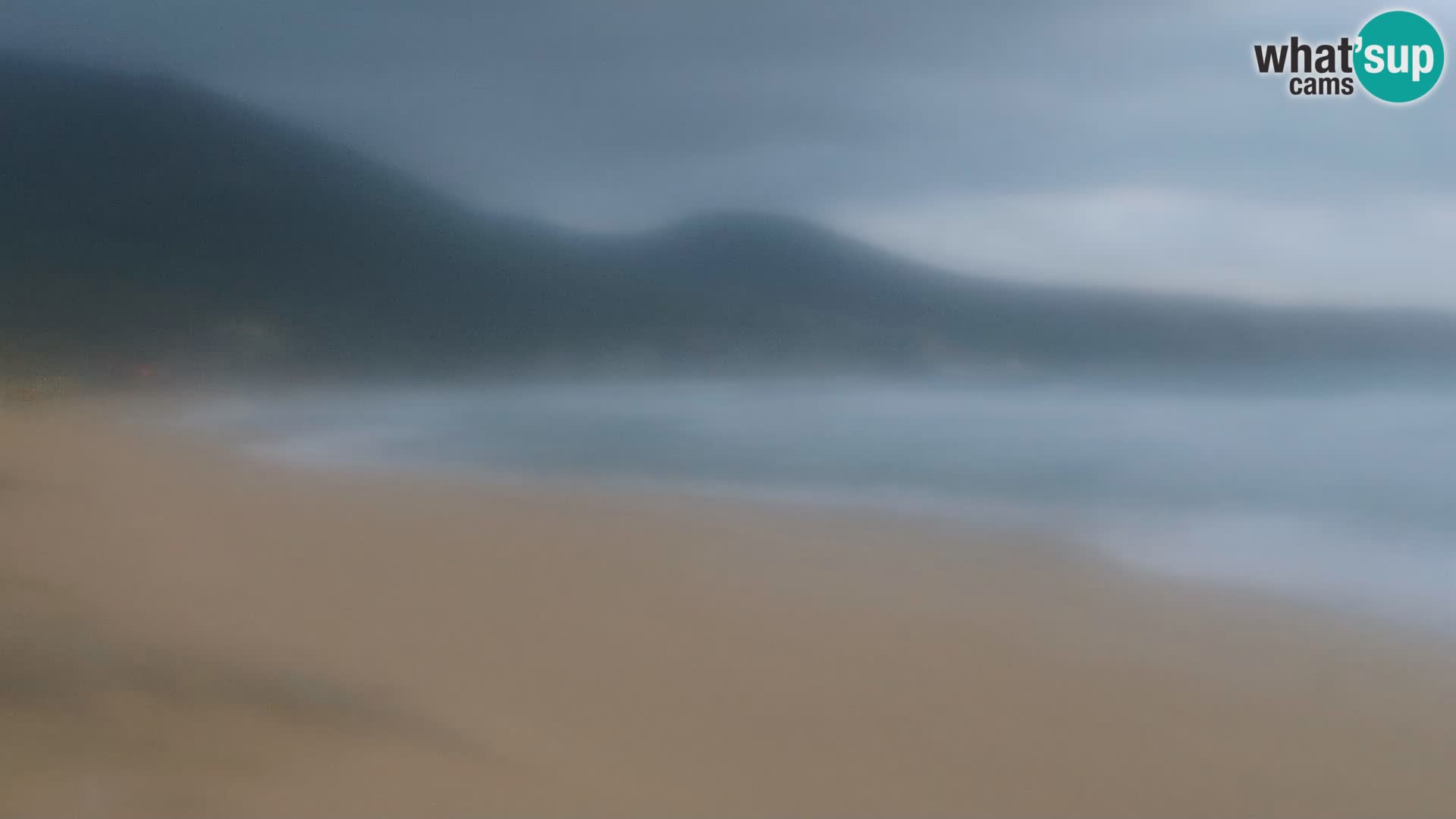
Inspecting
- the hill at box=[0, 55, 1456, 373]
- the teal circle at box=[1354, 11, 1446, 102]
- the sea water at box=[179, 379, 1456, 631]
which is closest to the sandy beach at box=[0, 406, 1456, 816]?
the sea water at box=[179, 379, 1456, 631]

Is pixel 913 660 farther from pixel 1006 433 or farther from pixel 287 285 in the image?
pixel 287 285

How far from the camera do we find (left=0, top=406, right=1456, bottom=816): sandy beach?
3.03 feet

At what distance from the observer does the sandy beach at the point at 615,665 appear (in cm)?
92

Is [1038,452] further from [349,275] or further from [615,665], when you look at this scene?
[349,275]

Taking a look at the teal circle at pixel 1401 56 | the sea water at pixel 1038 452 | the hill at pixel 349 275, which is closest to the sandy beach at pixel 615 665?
the sea water at pixel 1038 452

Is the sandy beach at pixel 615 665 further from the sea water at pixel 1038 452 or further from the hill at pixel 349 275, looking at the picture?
the hill at pixel 349 275

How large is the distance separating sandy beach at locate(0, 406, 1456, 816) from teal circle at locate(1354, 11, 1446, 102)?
0.50 m

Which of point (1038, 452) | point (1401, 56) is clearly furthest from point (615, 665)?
point (1401, 56)

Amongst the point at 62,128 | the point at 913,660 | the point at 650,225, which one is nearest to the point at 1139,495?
the point at 913,660

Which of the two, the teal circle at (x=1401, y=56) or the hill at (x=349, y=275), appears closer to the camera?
the teal circle at (x=1401, y=56)

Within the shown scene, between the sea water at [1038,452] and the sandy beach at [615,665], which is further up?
the sea water at [1038,452]

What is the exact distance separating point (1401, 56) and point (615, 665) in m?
0.97

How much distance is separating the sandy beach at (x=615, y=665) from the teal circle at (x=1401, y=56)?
503mm

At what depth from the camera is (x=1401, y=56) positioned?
895mm
